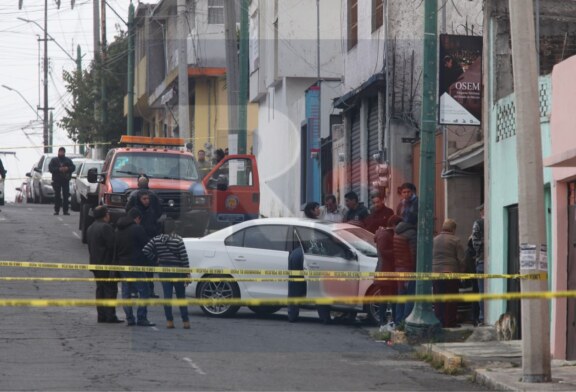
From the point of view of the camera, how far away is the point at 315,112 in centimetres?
3597

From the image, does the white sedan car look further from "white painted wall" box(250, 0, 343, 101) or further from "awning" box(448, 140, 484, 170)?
"white painted wall" box(250, 0, 343, 101)

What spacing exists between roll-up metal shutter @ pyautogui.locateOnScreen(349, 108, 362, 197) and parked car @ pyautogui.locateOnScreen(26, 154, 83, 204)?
1722 cm

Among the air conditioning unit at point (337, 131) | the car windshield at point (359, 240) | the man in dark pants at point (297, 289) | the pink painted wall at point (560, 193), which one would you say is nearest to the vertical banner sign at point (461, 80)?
the car windshield at point (359, 240)

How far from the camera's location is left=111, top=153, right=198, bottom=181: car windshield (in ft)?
89.6

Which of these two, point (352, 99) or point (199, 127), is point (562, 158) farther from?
point (199, 127)

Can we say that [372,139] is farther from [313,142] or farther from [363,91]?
[313,142]

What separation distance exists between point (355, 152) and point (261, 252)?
11.6 metres

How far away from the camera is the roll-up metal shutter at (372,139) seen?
2925 centimetres

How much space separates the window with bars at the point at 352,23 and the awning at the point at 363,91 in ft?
4.59

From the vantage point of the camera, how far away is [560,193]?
16453mm

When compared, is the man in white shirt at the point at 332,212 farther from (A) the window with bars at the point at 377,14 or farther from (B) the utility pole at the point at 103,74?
(B) the utility pole at the point at 103,74

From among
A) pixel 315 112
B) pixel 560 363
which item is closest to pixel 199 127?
pixel 315 112

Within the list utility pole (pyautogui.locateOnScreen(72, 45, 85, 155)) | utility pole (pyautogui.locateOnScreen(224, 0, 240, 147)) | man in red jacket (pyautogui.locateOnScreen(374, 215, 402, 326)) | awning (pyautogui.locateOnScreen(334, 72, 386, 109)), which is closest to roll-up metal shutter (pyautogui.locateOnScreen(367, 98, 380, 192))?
awning (pyautogui.locateOnScreen(334, 72, 386, 109))

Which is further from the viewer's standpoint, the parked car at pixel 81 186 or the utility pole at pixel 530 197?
the parked car at pixel 81 186
